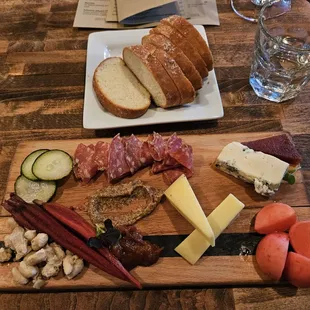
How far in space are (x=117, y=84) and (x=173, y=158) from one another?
1.64 feet

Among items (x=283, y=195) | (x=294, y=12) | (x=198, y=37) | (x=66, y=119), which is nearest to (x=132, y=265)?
(x=283, y=195)

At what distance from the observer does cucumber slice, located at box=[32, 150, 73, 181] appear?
1.42 meters

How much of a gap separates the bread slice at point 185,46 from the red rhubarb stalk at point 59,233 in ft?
3.10

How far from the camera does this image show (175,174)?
1.46 metres

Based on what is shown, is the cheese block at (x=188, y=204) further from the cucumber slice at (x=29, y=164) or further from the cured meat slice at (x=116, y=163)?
the cucumber slice at (x=29, y=164)

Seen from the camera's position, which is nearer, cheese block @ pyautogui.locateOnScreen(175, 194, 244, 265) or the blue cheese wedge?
cheese block @ pyautogui.locateOnScreen(175, 194, 244, 265)

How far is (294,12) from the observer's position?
1865 millimetres

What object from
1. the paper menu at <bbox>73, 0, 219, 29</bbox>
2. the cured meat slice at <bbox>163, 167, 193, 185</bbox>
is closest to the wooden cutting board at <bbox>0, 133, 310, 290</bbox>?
the cured meat slice at <bbox>163, 167, 193, 185</bbox>

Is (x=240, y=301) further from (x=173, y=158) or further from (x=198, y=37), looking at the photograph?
(x=198, y=37)

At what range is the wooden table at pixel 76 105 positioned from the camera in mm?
→ 1247

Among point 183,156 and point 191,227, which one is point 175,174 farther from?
point 191,227

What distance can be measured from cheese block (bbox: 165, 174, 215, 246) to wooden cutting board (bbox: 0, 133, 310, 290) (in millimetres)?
66

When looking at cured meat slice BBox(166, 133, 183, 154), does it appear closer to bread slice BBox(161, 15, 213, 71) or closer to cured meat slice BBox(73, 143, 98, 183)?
cured meat slice BBox(73, 143, 98, 183)

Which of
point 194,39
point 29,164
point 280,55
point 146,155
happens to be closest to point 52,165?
point 29,164
